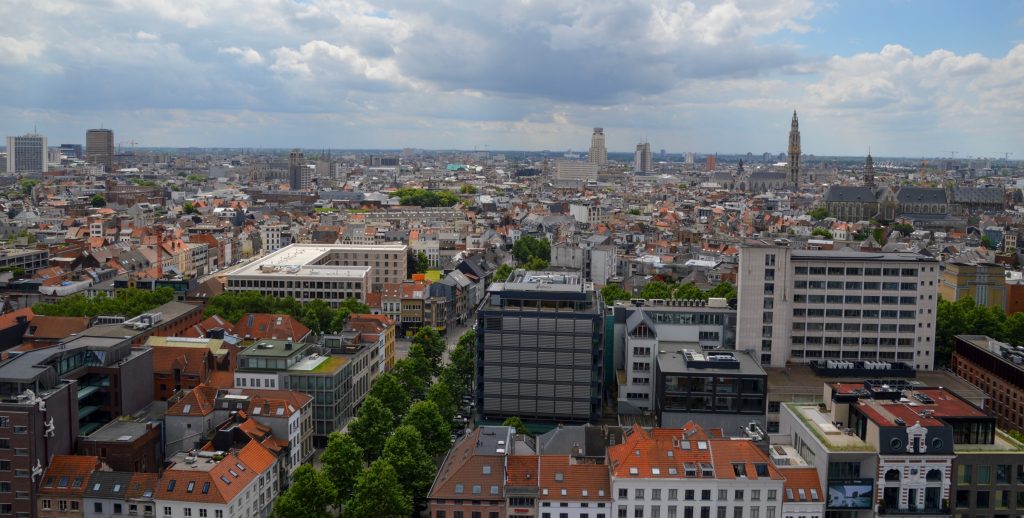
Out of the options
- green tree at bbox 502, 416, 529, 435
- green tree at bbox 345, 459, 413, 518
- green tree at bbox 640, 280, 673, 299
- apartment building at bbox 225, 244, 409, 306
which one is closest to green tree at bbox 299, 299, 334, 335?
apartment building at bbox 225, 244, 409, 306

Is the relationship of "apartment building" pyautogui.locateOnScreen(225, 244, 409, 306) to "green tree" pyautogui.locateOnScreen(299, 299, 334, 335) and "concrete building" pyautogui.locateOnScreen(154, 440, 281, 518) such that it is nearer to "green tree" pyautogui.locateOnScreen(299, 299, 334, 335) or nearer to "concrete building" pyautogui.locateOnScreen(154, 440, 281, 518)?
"green tree" pyautogui.locateOnScreen(299, 299, 334, 335)

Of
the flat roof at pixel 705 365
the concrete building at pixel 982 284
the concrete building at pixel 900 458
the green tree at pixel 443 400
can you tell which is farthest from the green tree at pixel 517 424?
the concrete building at pixel 982 284

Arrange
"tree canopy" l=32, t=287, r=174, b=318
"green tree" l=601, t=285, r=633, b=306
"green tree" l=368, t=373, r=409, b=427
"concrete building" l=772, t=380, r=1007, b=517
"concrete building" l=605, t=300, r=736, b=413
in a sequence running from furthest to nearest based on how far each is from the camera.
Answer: "green tree" l=601, t=285, r=633, b=306 < "tree canopy" l=32, t=287, r=174, b=318 < "concrete building" l=605, t=300, r=736, b=413 < "green tree" l=368, t=373, r=409, b=427 < "concrete building" l=772, t=380, r=1007, b=517

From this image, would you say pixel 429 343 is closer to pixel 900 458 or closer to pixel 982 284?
pixel 900 458

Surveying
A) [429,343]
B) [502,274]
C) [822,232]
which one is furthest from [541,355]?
[822,232]

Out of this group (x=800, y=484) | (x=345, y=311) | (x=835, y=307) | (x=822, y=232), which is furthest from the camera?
(x=822, y=232)
